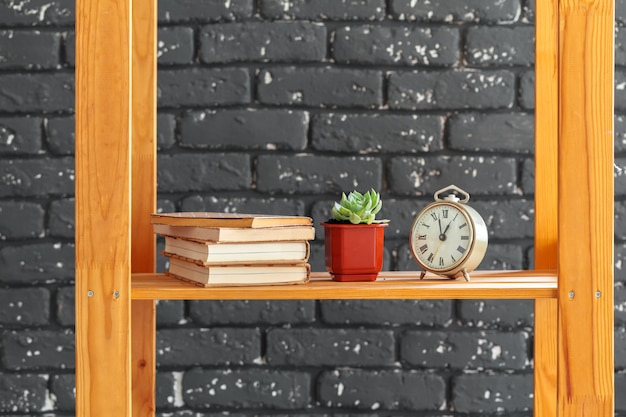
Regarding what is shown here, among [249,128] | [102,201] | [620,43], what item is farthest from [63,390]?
[620,43]

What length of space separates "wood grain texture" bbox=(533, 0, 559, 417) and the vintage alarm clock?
→ 0.17 m

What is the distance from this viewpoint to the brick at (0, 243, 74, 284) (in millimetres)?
1589

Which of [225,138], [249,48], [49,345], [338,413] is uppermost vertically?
[249,48]

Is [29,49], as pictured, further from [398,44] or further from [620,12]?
[620,12]

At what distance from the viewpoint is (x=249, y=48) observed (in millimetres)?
1590

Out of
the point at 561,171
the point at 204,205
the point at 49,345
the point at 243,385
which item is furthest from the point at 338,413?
the point at 561,171

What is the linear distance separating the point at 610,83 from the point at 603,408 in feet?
1.39

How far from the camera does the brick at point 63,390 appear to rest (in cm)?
161

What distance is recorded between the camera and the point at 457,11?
159 centimetres

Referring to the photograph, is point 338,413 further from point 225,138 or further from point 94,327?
point 94,327

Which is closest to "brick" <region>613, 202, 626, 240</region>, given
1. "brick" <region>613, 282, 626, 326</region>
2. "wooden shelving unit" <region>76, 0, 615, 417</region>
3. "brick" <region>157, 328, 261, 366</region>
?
"brick" <region>613, 282, 626, 326</region>

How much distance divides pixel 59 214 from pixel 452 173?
32.7 inches

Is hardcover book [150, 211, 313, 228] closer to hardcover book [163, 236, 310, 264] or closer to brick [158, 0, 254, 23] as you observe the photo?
hardcover book [163, 236, 310, 264]

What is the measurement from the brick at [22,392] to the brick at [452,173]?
2.83ft
